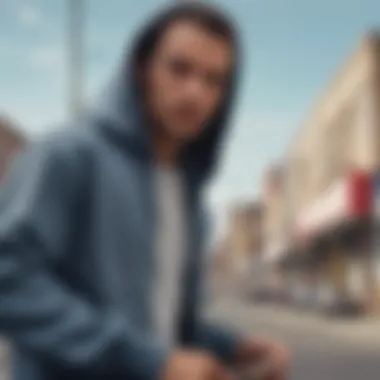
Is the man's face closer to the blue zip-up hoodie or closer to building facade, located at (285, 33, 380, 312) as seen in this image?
the blue zip-up hoodie

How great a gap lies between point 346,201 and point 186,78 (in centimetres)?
1107

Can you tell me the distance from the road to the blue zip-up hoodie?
7.62ft

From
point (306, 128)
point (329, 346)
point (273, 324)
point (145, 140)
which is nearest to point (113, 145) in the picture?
point (145, 140)

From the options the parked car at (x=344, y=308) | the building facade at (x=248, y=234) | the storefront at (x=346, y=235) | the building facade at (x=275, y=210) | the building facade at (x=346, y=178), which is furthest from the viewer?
the building facade at (x=248, y=234)

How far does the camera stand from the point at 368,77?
12203mm

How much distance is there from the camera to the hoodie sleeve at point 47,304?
472 mm

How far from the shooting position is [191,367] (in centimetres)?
46

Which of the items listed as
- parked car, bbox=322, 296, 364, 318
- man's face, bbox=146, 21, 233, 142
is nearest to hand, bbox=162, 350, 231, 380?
man's face, bbox=146, 21, 233, 142

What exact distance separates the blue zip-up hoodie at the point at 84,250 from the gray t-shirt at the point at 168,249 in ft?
0.03

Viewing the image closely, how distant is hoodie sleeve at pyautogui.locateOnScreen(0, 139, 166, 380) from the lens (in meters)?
0.47

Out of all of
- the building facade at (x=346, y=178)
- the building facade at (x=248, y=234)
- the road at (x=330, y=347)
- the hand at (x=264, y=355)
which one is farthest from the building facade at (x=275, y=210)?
the hand at (x=264, y=355)

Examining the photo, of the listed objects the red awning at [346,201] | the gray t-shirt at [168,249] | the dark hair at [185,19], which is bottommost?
the red awning at [346,201]

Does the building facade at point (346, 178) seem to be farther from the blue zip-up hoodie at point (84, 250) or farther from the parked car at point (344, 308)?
the blue zip-up hoodie at point (84, 250)

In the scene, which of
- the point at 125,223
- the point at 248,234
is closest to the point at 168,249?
the point at 125,223
